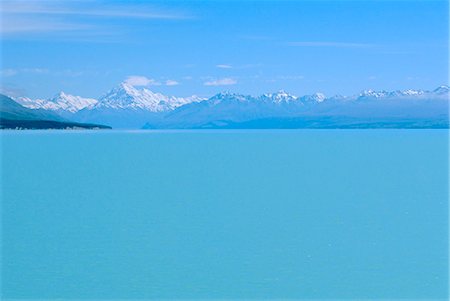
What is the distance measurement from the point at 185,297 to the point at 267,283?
238 centimetres

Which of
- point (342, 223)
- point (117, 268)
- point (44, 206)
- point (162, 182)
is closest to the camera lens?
point (117, 268)

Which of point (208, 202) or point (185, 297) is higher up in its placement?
point (208, 202)

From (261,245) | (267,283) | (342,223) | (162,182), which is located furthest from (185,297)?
(162,182)

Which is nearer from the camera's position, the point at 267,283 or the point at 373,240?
the point at 267,283

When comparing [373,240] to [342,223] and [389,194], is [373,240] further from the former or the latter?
[389,194]

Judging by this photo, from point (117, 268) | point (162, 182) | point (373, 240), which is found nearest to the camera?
point (117, 268)

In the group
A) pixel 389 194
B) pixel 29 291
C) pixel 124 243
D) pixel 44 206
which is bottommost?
pixel 29 291

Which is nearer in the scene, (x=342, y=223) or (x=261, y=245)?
(x=261, y=245)

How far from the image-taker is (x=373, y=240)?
2391 centimetres

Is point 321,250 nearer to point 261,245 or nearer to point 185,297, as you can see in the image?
point 261,245

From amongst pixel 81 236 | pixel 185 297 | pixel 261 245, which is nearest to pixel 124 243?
pixel 81 236

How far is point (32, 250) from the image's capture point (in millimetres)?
22078

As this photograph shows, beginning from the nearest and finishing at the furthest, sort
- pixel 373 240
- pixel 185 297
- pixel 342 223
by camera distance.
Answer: pixel 185 297, pixel 373 240, pixel 342 223

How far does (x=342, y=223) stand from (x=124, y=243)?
885 cm
